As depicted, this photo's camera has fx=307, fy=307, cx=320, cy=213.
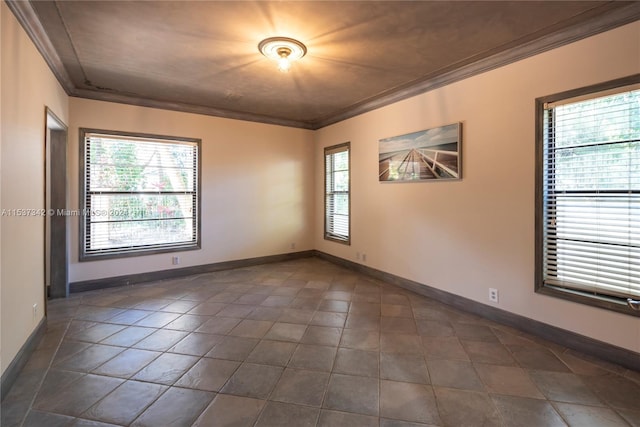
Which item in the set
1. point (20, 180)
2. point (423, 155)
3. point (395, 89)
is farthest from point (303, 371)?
point (395, 89)

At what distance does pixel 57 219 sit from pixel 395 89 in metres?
4.72

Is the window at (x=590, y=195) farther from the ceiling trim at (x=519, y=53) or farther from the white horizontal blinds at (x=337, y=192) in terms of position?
the white horizontal blinds at (x=337, y=192)

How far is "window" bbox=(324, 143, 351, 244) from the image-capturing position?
5.48 m

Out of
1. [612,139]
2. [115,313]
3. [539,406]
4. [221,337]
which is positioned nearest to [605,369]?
[539,406]

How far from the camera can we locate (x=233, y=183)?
5.36 m

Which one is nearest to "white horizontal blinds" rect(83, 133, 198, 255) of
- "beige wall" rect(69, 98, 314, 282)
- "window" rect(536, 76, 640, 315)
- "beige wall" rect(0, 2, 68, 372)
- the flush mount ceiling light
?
"beige wall" rect(69, 98, 314, 282)

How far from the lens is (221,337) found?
287cm

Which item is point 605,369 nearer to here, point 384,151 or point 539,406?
point 539,406

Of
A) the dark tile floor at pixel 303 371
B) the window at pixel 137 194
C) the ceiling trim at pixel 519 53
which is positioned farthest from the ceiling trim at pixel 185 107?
the dark tile floor at pixel 303 371

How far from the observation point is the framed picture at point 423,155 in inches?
139

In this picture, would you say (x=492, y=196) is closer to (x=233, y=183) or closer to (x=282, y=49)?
(x=282, y=49)

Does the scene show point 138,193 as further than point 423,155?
Yes

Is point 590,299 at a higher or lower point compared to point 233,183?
lower

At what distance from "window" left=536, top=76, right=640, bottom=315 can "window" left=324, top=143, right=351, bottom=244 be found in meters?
3.01
